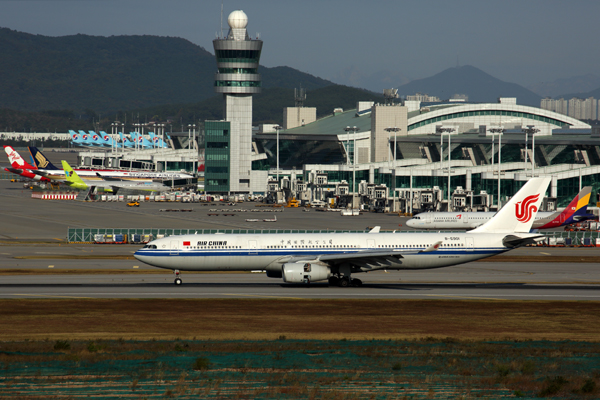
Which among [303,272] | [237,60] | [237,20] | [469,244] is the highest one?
[237,20]

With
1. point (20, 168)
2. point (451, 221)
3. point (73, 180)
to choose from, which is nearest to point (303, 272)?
point (451, 221)

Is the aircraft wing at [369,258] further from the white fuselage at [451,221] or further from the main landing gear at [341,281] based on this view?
the white fuselage at [451,221]

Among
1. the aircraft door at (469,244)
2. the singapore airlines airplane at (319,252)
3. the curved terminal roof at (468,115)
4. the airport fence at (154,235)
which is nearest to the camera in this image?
the singapore airlines airplane at (319,252)

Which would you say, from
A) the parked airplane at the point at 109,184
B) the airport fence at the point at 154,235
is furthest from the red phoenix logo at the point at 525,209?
the parked airplane at the point at 109,184

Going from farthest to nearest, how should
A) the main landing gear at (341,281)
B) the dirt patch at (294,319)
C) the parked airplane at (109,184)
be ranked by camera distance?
the parked airplane at (109,184), the main landing gear at (341,281), the dirt patch at (294,319)

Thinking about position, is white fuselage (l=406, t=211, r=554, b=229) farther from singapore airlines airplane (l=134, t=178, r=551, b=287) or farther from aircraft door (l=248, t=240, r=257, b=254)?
aircraft door (l=248, t=240, r=257, b=254)

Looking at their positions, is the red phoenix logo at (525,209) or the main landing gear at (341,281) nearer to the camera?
the main landing gear at (341,281)

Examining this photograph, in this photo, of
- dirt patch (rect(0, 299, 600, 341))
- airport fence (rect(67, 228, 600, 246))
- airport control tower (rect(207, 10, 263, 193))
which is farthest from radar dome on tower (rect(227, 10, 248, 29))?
dirt patch (rect(0, 299, 600, 341))

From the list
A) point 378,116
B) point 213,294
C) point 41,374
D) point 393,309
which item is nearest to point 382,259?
point 393,309

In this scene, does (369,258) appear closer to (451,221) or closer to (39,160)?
(451,221)
